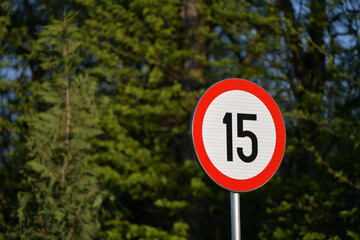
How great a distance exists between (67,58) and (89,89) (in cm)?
55

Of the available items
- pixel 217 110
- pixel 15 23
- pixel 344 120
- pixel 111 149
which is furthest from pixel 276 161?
pixel 15 23

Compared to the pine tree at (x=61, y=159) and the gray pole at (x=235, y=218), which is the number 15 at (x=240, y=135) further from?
the pine tree at (x=61, y=159)

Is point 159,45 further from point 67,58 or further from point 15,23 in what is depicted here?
point 15,23

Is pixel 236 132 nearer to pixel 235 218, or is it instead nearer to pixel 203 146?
pixel 203 146

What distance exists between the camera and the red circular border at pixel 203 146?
325cm

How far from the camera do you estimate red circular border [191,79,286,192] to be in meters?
3.25

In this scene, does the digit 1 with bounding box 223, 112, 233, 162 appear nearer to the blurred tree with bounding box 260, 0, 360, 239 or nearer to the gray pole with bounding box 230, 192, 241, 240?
the gray pole with bounding box 230, 192, 241, 240

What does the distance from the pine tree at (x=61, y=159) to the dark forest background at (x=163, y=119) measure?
18 millimetres

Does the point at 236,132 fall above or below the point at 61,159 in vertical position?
above

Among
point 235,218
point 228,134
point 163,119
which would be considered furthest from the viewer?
point 163,119

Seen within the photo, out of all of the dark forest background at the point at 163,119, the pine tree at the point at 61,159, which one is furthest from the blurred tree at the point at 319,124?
the pine tree at the point at 61,159

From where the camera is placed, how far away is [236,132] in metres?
3.39

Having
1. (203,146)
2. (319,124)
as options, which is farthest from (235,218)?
(319,124)

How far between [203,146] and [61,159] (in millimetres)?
4117
